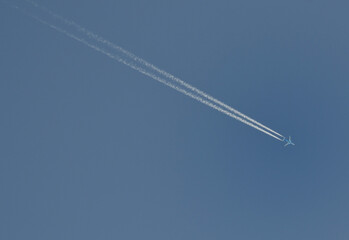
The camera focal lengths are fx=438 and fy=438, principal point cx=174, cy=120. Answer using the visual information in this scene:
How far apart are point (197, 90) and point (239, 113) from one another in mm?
6397

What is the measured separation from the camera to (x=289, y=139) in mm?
62062

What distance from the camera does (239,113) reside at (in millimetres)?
56938

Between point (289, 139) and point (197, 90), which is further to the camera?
point (289, 139)

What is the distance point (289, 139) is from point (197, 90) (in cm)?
1624

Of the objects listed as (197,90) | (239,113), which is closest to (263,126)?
(239,113)

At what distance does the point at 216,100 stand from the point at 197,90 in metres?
2.95

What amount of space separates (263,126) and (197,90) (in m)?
10.7

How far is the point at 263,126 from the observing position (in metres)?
58.8

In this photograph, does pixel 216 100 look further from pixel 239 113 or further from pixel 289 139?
pixel 289 139

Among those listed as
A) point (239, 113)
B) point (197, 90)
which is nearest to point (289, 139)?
point (239, 113)

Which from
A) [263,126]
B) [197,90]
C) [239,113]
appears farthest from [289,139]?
[197,90]

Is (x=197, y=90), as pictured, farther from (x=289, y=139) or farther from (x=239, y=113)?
(x=289, y=139)

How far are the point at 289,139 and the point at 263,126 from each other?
226 inches

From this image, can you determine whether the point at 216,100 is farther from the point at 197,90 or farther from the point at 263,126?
the point at 263,126
